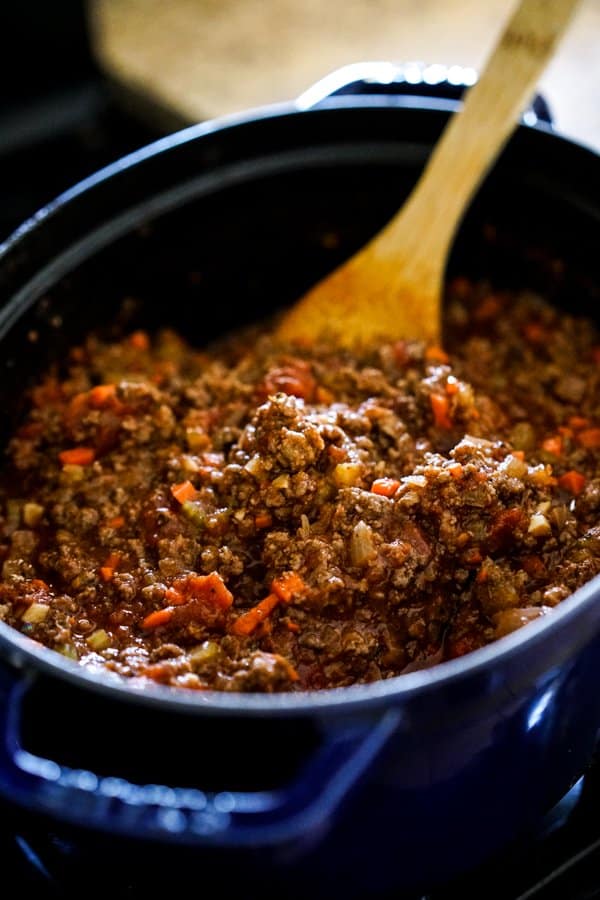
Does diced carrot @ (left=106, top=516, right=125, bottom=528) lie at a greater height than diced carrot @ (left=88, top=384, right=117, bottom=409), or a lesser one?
lesser

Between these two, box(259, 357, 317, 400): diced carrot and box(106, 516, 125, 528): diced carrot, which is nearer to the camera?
box(106, 516, 125, 528): diced carrot

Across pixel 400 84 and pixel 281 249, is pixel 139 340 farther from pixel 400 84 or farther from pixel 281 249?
pixel 400 84

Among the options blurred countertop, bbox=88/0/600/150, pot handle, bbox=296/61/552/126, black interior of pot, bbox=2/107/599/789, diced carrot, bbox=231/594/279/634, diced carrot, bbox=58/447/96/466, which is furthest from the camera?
blurred countertop, bbox=88/0/600/150

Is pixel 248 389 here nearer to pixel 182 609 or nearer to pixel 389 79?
pixel 182 609

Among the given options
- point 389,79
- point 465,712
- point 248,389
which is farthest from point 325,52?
point 465,712

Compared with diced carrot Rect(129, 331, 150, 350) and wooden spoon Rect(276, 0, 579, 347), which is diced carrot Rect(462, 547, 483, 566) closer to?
wooden spoon Rect(276, 0, 579, 347)

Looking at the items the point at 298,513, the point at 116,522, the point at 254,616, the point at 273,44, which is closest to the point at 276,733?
the point at 254,616

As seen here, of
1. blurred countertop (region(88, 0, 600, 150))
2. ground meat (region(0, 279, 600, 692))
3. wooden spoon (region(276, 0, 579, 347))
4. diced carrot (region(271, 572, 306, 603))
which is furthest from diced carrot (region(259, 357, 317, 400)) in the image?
blurred countertop (region(88, 0, 600, 150))
